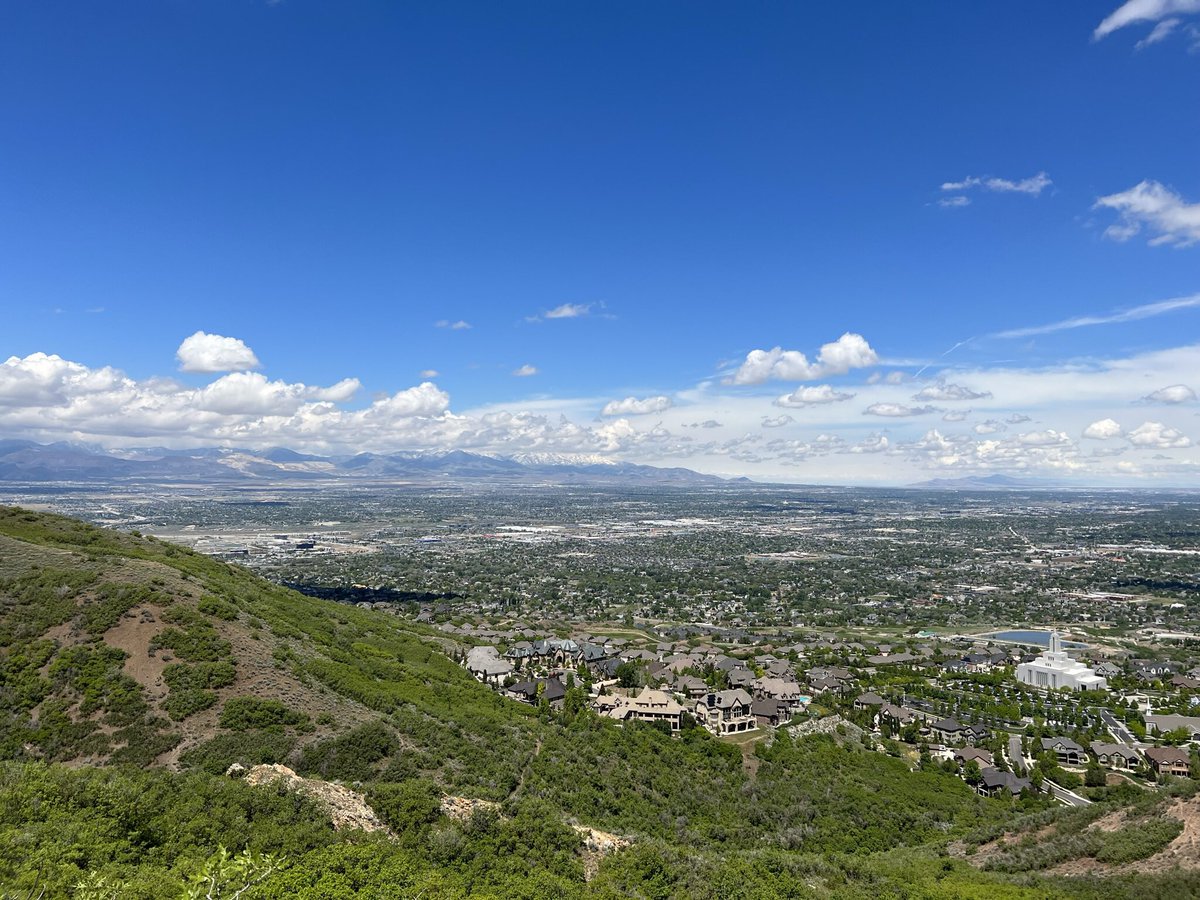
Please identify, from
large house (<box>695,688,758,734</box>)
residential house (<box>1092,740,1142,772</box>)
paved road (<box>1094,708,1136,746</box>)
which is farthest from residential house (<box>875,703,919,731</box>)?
paved road (<box>1094,708,1136,746</box>)

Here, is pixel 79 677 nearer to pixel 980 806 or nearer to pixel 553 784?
pixel 553 784

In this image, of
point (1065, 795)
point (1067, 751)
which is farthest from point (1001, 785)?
point (1067, 751)

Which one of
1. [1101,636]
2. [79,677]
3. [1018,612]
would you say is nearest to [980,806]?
[79,677]

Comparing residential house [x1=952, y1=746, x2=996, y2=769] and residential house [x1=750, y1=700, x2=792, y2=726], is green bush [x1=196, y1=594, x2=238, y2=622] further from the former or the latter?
residential house [x1=952, y1=746, x2=996, y2=769]

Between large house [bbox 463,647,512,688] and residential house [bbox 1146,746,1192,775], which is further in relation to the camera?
large house [bbox 463,647,512,688]

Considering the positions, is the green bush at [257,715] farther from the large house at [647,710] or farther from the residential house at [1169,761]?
the residential house at [1169,761]

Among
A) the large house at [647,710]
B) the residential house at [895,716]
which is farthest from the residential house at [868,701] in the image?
the large house at [647,710]

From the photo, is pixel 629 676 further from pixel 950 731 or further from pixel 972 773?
pixel 972 773
